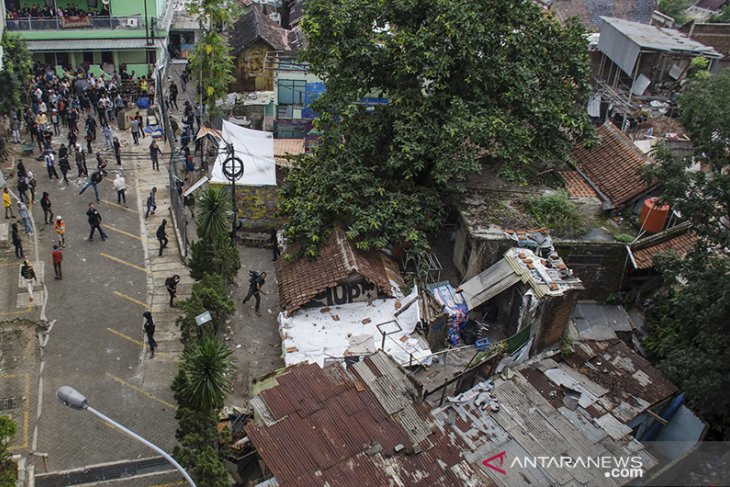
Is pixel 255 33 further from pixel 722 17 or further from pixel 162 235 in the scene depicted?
pixel 722 17

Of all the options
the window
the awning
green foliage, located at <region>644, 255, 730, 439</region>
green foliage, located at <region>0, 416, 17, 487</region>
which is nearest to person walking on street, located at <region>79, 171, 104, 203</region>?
the window

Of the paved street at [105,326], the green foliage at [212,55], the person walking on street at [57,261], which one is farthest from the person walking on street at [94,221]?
the green foliage at [212,55]

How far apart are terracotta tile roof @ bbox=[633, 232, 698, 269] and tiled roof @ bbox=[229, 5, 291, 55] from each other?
25.7 meters

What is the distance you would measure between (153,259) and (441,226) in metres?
11.1

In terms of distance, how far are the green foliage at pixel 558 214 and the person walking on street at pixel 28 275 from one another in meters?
17.2

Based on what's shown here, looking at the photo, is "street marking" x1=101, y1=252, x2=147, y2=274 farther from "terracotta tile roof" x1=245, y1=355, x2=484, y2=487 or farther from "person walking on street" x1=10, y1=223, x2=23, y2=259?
"terracotta tile roof" x1=245, y1=355, x2=484, y2=487

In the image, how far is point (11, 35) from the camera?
32.3m

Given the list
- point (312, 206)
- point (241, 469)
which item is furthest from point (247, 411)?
point (312, 206)

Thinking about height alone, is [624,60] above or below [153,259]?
above

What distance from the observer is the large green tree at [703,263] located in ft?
61.9

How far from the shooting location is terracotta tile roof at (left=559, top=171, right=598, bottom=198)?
83.8 feet

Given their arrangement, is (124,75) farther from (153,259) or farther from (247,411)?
(247,411)

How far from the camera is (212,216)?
2225cm

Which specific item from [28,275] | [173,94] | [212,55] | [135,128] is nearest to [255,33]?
[173,94]
